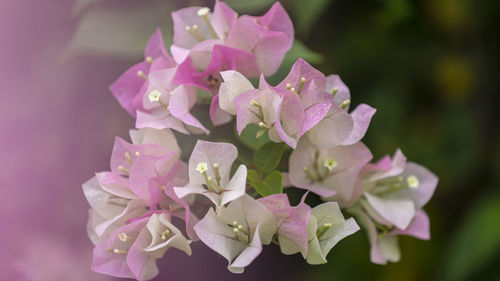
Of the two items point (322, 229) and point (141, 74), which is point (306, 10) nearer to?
point (141, 74)

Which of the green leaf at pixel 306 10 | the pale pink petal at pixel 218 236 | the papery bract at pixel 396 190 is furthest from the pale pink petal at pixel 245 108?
the green leaf at pixel 306 10

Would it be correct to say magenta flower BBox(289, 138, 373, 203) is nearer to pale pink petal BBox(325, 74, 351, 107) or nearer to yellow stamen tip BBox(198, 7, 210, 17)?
pale pink petal BBox(325, 74, 351, 107)

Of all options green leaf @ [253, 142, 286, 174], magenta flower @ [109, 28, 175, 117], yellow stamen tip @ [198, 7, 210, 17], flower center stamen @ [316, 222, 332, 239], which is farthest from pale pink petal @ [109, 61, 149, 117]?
flower center stamen @ [316, 222, 332, 239]

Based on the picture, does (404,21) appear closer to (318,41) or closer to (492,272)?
(318,41)

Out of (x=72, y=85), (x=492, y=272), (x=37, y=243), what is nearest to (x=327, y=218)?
(x=37, y=243)

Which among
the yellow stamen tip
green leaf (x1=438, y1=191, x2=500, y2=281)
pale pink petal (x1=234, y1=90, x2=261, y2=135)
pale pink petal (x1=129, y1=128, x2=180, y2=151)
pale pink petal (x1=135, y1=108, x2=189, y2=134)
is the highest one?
the yellow stamen tip

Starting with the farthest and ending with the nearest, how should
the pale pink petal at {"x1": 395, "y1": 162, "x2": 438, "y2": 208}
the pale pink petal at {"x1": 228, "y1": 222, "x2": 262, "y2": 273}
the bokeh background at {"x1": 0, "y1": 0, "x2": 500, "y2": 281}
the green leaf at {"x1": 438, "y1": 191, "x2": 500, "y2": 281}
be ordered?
1. the green leaf at {"x1": 438, "y1": 191, "x2": 500, "y2": 281}
2. the bokeh background at {"x1": 0, "y1": 0, "x2": 500, "y2": 281}
3. the pale pink petal at {"x1": 395, "y1": 162, "x2": 438, "y2": 208}
4. the pale pink petal at {"x1": 228, "y1": 222, "x2": 262, "y2": 273}

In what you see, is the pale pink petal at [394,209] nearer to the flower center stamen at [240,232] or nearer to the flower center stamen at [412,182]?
the flower center stamen at [412,182]
